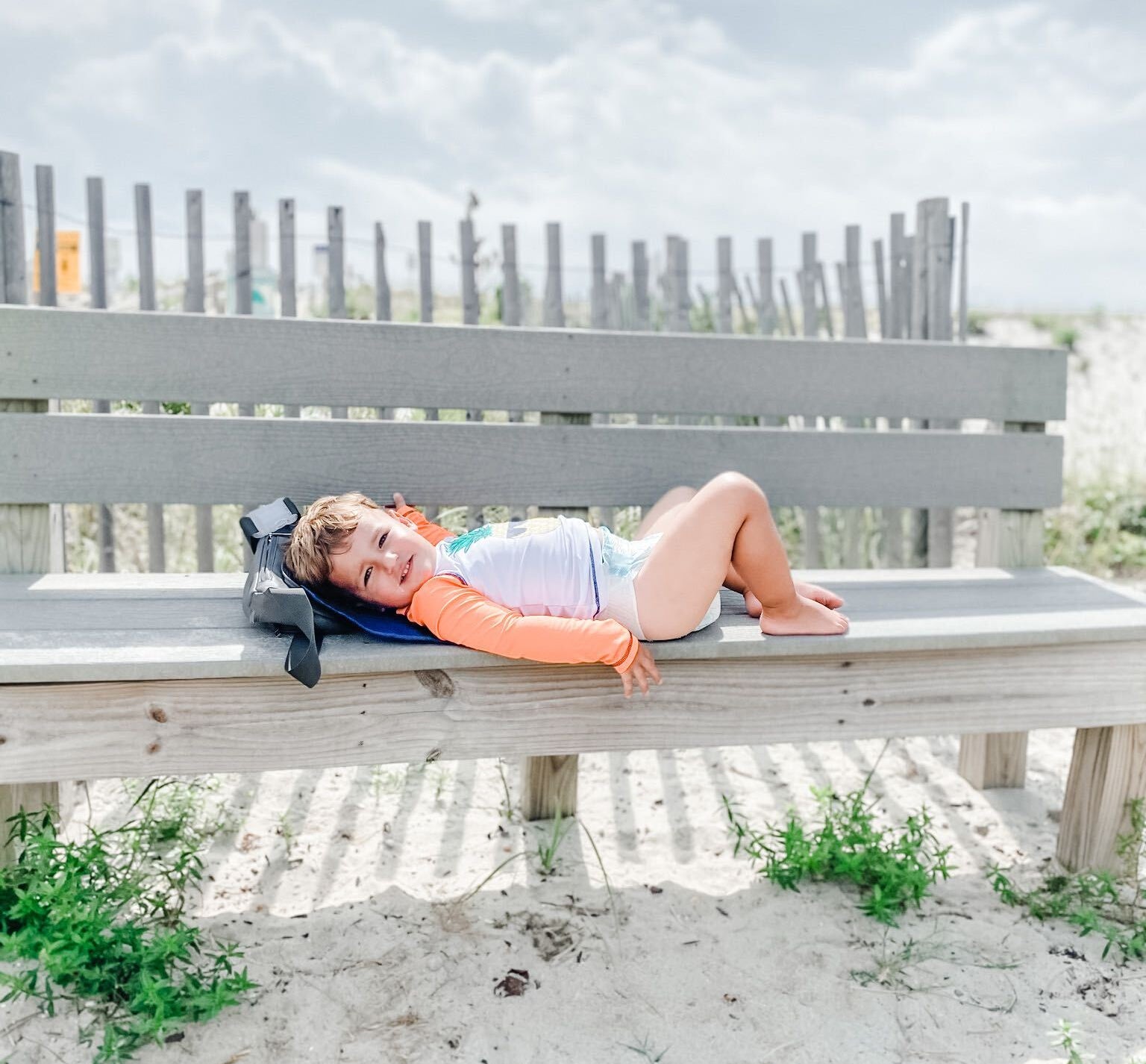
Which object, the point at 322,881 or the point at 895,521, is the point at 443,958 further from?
the point at 895,521

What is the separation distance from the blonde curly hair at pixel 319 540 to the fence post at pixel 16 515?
0.82m

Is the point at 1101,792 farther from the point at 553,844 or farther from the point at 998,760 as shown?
the point at 553,844

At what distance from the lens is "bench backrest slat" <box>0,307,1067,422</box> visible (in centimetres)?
277

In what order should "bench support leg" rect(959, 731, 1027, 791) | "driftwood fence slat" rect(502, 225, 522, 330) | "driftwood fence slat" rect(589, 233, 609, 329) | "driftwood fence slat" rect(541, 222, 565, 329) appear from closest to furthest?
"bench support leg" rect(959, 731, 1027, 791)
"driftwood fence slat" rect(502, 225, 522, 330)
"driftwood fence slat" rect(541, 222, 565, 329)
"driftwood fence slat" rect(589, 233, 609, 329)

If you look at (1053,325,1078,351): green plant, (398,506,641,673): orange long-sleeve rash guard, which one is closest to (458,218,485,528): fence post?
(398,506,641,673): orange long-sleeve rash guard

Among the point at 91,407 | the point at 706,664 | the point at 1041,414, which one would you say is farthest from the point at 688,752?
the point at 91,407

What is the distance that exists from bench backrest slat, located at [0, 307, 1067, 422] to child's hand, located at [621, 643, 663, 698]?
1.11 meters

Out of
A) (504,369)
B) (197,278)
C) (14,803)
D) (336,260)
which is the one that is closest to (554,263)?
(336,260)

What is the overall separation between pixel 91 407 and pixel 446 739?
3.06 meters

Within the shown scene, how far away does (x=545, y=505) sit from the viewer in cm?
304

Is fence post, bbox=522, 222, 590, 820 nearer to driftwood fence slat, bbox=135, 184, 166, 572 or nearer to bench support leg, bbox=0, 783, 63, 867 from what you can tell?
bench support leg, bbox=0, 783, 63, 867

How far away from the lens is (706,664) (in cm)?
226

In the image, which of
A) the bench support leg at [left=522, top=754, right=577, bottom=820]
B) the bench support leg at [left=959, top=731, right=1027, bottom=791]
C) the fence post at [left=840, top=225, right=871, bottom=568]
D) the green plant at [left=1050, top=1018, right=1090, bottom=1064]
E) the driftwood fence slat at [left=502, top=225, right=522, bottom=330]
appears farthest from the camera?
the fence post at [left=840, top=225, right=871, bottom=568]

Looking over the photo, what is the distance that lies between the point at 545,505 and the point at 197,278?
2144mm
